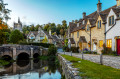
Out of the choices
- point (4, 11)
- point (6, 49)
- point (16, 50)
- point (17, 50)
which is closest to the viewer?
point (4, 11)

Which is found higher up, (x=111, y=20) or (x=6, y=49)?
(x=111, y=20)

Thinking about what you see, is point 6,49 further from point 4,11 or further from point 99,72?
point 99,72

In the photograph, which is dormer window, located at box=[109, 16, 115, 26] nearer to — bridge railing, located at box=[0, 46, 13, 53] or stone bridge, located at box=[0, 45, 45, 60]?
stone bridge, located at box=[0, 45, 45, 60]

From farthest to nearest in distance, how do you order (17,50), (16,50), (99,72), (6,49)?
(17,50), (16,50), (6,49), (99,72)

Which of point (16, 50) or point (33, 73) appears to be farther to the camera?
point (16, 50)

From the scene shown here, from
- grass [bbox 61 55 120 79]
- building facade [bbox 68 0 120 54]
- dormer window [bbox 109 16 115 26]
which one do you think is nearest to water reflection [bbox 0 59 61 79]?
grass [bbox 61 55 120 79]

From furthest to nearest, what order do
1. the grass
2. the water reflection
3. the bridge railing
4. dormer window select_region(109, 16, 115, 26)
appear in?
the bridge railing
dormer window select_region(109, 16, 115, 26)
the water reflection
the grass

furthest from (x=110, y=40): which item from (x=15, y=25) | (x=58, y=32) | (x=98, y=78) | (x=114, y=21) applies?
(x=15, y=25)

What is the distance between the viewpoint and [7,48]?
30.1m

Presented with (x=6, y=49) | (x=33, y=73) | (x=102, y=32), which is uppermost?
(x=102, y=32)

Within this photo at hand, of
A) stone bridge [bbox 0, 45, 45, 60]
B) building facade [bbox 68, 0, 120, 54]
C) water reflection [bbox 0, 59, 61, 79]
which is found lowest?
water reflection [bbox 0, 59, 61, 79]

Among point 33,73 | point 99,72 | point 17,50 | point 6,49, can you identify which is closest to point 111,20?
point 99,72

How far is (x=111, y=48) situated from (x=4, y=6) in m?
17.1

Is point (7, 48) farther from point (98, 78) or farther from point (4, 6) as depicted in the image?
point (98, 78)
